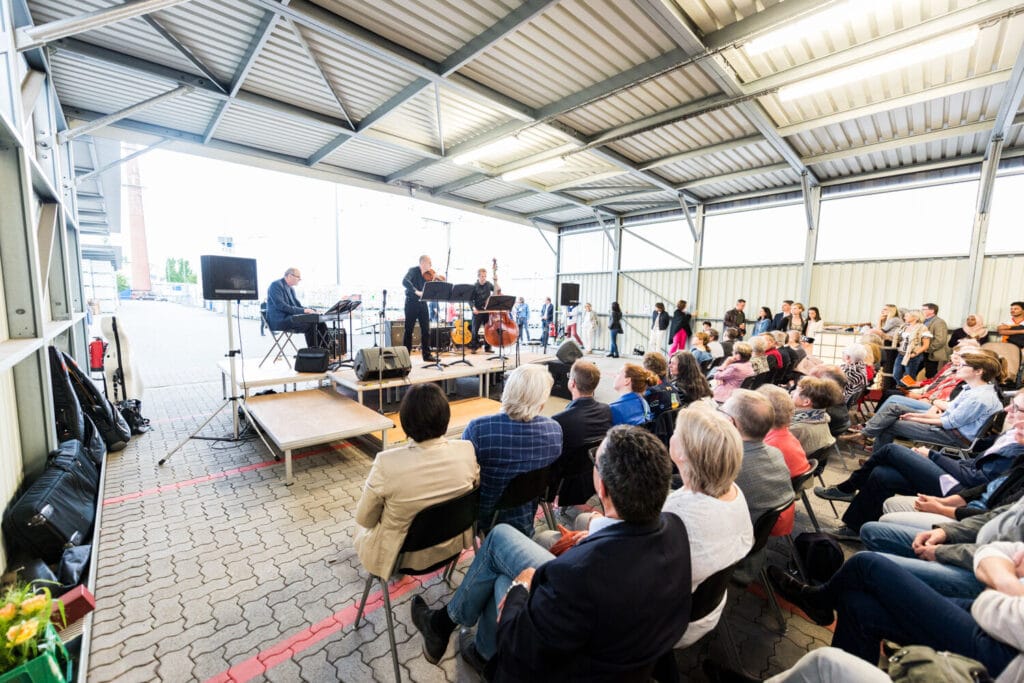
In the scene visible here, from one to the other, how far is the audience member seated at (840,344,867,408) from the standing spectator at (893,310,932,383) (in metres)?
2.55

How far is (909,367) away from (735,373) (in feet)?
13.7

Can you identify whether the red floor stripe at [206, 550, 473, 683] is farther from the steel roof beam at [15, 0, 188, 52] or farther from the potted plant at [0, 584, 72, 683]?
the steel roof beam at [15, 0, 188, 52]

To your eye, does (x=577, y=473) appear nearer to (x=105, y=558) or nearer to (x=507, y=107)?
(x=105, y=558)

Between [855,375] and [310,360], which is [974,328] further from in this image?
[310,360]

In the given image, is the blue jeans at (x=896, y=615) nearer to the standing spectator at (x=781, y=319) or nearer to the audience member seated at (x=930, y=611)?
the audience member seated at (x=930, y=611)

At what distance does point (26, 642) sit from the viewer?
1285 millimetres

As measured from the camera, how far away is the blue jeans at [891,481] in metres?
2.63

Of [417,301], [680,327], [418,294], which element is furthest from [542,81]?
[680,327]

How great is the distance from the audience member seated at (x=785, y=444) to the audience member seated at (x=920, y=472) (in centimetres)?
96

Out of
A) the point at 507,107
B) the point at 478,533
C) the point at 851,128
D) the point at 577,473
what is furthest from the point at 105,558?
the point at 851,128

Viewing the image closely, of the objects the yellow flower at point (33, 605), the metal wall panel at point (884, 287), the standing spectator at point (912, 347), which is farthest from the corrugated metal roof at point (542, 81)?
the yellow flower at point (33, 605)

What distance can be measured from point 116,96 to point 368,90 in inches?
127

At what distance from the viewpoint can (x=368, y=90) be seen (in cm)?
540

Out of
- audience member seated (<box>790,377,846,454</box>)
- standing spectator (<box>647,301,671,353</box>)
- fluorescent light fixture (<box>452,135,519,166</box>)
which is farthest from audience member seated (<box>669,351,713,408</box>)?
standing spectator (<box>647,301,671,353</box>)
